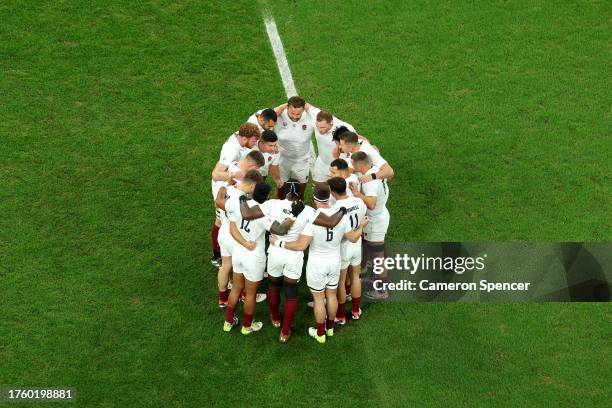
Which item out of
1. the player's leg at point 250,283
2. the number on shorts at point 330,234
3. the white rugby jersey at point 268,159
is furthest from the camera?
the white rugby jersey at point 268,159

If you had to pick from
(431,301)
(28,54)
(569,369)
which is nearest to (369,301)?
(431,301)

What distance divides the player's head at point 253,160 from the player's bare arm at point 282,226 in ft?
2.40

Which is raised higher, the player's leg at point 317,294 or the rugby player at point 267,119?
the rugby player at point 267,119

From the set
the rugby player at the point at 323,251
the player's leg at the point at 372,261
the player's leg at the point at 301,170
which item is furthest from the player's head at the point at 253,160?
Result: the player's leg at the point at 372,261

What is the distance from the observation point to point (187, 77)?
12211 mm

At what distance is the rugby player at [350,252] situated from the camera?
8.28 m

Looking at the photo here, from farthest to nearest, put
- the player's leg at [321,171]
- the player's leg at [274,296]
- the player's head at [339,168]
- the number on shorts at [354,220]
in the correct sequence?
the player's leg at [321,171] < the player's leg at [274,296] < the player's head at [339,168] < the number on shorts at [354,220]

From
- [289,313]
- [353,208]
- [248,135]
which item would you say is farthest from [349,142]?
[289,313]

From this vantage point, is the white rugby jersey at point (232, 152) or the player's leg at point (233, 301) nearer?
the player's leg at point (233, 301)

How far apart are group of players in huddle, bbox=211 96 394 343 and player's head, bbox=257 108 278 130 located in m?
A: 0.02

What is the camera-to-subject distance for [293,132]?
385 inches

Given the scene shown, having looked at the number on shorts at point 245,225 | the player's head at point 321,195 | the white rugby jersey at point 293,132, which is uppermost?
the white rugby jersey at point 293,132

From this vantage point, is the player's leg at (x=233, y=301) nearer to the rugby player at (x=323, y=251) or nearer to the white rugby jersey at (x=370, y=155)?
the rugby player at (x=323, y=251)

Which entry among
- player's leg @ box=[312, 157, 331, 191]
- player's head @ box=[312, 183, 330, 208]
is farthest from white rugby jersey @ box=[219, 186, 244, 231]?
player's leg @ box=[312, 157, 331, 191]
